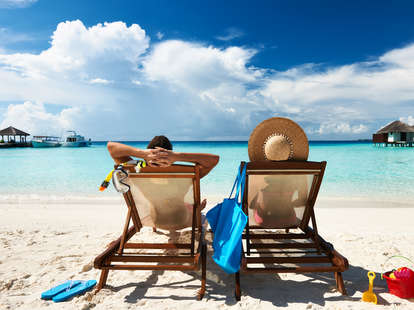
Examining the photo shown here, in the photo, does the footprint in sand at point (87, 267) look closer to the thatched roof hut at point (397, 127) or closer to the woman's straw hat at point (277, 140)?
the woman's straw hat at point (277, 140)

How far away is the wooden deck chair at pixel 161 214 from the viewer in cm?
220

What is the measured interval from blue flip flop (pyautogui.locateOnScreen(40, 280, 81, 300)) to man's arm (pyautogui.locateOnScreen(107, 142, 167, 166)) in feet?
3.81

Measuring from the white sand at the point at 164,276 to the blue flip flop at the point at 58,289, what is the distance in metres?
0.05

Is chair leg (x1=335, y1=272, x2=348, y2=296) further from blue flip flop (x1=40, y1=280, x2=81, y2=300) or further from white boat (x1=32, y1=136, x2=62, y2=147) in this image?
white boat (x1=32, y1=136, x2=62, y2=147)

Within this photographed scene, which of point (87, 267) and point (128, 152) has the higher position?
point (128, 152)

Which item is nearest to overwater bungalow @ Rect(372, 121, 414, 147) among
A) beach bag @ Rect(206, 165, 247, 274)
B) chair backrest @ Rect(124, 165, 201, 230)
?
beach bag @ Rect(206, 165, 247, 274)

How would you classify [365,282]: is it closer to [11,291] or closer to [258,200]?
[258,200]

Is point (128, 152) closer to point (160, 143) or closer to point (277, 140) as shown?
point (160, 143)

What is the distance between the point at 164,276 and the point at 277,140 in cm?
173

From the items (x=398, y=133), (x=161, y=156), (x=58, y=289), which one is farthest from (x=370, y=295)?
(x=398, y=133)

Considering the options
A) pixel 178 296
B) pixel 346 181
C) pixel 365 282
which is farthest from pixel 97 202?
pixel 346 181

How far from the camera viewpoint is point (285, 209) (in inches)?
106

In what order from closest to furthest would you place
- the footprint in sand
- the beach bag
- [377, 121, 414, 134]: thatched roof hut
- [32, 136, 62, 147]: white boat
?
the beach bag
the footprint in sand
[377, 121, 414, 134]: thatched roof hut
[32, 136, 62, 147]: white boat

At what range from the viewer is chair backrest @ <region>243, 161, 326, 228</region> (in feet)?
7.61
